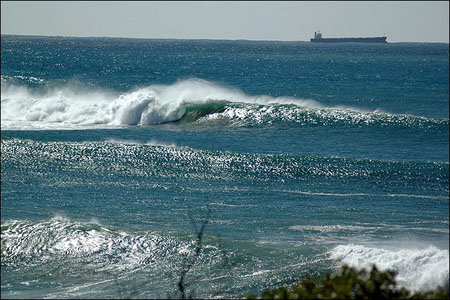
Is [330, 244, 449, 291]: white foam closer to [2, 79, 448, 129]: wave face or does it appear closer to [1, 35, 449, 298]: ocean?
[1, 35, 449, 298]: ocean

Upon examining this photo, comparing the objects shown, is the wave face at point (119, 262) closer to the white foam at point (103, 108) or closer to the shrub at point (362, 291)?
the shrub at point (362, 291)

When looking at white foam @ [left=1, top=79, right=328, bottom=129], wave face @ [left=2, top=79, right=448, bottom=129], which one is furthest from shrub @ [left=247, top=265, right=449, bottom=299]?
white foam @ [left=1, top=79, right=328, bottom=129]

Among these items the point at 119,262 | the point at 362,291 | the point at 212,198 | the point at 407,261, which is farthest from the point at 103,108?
the point at 362,291

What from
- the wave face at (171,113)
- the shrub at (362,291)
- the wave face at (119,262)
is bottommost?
the wave face at (119,262)

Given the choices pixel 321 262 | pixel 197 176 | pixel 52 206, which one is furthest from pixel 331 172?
pixel 52 206

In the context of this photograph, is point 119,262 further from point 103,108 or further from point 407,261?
point 103,108

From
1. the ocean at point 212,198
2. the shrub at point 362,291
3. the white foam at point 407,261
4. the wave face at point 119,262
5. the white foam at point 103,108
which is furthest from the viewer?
the white foam at point 103,108

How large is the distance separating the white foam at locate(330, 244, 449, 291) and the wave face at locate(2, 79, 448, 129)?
56.4ft

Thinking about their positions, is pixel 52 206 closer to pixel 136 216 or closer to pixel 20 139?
pixel 136 216

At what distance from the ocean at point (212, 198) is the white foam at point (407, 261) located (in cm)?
4

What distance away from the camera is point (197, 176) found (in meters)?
20.0

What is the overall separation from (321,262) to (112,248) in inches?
178

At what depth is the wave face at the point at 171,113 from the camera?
3097cm

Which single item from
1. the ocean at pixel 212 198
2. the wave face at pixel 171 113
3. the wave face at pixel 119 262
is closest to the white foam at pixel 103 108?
the wave face at pixel 171 113
